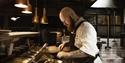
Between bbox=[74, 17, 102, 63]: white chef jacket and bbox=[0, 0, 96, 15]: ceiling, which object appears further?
bbox=[0, 0, 96, 15]: ceiling

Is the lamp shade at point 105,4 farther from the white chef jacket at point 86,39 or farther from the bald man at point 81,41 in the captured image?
the white chef jacket at point 86,39

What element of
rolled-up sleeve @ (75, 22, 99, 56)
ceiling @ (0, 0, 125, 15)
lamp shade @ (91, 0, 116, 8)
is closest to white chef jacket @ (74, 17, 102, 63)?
rolled-up sleeve @ (75, 22, 99, 56)

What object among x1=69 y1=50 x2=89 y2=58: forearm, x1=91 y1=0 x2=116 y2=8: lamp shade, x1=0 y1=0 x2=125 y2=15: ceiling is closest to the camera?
x1=69 y1=50 x2=89 y2=58: forearm

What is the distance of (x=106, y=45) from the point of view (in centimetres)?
1066

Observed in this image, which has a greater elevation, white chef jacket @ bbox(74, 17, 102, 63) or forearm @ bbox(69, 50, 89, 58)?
white chef jacket @ bbox(74, 17, 102, 63)

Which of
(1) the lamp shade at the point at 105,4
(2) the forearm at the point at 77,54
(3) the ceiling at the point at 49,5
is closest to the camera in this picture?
(2) the forearm at the point at 77,54

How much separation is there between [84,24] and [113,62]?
13.8 feet

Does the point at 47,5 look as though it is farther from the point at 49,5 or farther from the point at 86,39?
the point at 86,39

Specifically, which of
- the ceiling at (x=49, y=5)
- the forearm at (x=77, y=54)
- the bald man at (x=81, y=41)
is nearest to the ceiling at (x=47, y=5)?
the ceiling at (x=49, y=5)

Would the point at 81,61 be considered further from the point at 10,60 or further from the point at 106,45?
the point at 106,45

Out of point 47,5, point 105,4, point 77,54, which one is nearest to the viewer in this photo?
point 77,54

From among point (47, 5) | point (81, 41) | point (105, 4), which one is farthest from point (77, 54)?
point (105, 4)

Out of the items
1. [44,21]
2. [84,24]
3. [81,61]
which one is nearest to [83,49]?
[81,61]

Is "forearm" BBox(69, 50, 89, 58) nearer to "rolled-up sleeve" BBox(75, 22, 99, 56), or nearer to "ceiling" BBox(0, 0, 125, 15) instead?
"rolled-up sleeve" BBox(75, 22, 99, 56)
